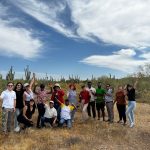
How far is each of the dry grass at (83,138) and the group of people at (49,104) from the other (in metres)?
0.60

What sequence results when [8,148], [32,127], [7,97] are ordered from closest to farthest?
1. [8,148]
2. [7,97]
3. [32,127]

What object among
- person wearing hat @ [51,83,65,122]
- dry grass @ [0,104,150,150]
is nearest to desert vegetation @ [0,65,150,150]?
dry grass @ [0,104,150,150]

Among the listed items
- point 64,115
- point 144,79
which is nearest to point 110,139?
point 64,115

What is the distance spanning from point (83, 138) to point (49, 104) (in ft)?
8.34

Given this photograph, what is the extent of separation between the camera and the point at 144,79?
1642 inches

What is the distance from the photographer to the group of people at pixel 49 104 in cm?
1448

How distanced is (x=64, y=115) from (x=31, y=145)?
343 cm

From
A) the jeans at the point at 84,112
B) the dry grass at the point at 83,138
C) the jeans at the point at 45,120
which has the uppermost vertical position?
the jeans at the point at 84,112

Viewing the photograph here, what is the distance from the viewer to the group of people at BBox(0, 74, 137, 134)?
1448 cm

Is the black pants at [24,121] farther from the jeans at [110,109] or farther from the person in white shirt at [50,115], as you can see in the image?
the jeans at [110,109]

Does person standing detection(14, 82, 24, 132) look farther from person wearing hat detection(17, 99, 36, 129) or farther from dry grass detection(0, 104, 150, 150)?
dry grass detection(0, 104, 150, 150)

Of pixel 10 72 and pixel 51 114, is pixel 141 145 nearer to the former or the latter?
pixel 51 114

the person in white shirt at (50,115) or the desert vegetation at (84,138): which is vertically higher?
the person in white shirt at (50,115)

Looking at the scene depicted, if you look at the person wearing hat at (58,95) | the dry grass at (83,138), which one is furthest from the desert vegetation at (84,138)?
the person wearing hat at (58,95)
